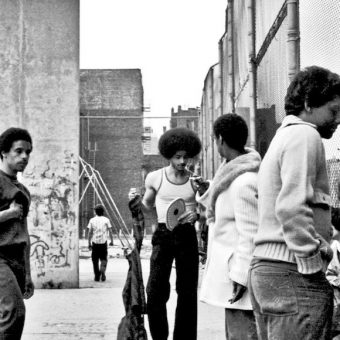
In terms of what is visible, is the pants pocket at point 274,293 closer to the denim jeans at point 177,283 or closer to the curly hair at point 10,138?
the curly hair at point 10,138

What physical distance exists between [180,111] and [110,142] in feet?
60.2

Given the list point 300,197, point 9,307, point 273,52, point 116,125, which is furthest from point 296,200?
point 116,125

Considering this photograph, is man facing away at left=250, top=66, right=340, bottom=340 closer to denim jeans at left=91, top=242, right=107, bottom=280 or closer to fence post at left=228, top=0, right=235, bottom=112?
fence post at left=228, top=0, right=235, bottom=112

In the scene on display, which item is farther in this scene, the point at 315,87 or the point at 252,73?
the point at 252,73

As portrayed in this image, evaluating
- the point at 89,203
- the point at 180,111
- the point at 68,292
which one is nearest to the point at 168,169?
the point at 68,292

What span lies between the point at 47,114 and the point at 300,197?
9116 millimetres

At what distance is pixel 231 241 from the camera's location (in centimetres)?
427

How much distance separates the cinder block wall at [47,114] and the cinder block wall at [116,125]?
1616 inches

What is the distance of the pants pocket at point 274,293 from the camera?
9.82 feet

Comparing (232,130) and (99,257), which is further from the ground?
(232,130)

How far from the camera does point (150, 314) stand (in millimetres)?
6211

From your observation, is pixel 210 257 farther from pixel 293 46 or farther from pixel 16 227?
pixel 293 46

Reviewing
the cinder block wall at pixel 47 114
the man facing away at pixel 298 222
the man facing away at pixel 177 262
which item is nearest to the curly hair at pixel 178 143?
the man facing away at pixel 177 262

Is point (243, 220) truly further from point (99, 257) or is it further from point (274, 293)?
point (99, 257)
